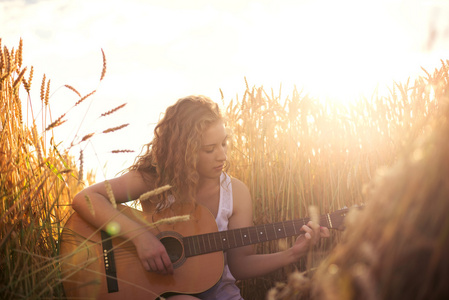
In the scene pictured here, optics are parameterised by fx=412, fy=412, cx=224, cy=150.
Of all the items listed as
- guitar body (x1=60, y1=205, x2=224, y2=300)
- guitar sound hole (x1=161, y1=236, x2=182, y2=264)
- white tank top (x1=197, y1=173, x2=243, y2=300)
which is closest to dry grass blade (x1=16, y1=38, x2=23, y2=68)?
guitar body (x1=60, y1=205, x2=224, y2=300)

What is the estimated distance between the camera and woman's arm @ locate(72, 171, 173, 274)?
86.7 inches

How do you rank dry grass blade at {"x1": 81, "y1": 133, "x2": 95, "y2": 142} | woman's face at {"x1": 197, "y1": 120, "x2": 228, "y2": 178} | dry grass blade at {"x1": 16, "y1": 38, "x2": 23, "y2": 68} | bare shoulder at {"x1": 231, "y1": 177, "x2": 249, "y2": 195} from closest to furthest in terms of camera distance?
dry grass blade at {"x1": 81, "y1": 133, "x2": 95, "y2": 142}
dry grass blade at {"x1": 16, "y1": 38, "x2": 23, "y2": 68}
woman's face at {"x1": 197, "y1": 120, "x2": 228, "y2": 178}
bare shoulder at {"x1": 231, "y1": 177, "x2": 249, "y2": 195}

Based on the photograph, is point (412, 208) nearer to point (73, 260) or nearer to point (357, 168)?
point (73, 260)

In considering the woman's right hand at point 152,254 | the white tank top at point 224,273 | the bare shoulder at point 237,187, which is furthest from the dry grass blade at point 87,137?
the bare shoulder at point 237,187

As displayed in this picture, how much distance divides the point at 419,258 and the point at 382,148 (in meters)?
2.44

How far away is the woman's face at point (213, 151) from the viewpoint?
2.43 metres

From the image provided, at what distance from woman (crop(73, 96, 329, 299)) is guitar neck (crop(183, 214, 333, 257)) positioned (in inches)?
3.5

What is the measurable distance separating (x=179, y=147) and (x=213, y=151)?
0.25 m

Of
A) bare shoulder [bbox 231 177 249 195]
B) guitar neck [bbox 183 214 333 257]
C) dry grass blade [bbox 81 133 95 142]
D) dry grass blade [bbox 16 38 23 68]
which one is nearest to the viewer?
dry grass blade [bbox 81 133 95 142]

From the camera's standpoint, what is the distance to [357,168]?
3018mm

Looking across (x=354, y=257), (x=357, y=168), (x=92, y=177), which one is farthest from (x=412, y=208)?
(x=92, y=177)

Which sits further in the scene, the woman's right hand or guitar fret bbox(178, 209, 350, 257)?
guitar fret bbox(178, 209, 350, 257)

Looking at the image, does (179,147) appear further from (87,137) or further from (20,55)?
(20,55)

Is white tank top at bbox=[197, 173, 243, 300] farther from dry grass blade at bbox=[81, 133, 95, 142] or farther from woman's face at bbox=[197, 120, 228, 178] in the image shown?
dry grass blade at bbox=[81, 133, 95, 142]
